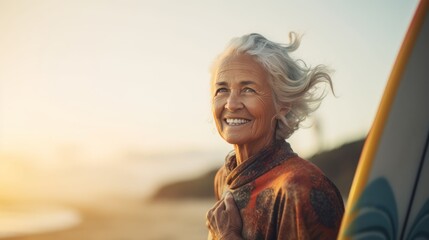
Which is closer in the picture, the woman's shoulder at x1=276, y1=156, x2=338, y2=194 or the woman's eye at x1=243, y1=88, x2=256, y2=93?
the woman's shoulder at x1=276, y1=156, x2=338, y2=194

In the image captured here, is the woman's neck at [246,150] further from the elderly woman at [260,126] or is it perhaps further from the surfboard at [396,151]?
the surfboard at [396,151]

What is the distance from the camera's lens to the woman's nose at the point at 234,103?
181cm

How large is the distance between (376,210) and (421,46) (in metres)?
0.41

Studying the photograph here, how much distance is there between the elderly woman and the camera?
1.70m

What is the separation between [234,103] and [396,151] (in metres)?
0.51

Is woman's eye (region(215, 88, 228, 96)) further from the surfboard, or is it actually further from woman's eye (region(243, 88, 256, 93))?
the surfboard

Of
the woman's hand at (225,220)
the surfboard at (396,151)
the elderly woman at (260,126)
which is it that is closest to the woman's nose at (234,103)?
the elderly woman at (260,126)

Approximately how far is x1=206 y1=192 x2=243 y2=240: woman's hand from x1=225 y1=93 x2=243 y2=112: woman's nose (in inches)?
10.0

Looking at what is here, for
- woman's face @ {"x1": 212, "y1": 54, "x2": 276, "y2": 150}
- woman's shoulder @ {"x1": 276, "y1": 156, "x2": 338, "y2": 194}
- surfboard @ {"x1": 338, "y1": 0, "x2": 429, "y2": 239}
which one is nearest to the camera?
surfboard @ {"x1": 338, "y1": 0, "x2": 429, "y2": 239}

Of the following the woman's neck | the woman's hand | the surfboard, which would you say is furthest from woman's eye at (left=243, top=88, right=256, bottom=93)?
the surfboard

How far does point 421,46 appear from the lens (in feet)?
4.86

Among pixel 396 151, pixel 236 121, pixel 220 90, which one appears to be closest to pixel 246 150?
pixel 236 121

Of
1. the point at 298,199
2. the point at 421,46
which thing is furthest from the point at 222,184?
the point at 421,46

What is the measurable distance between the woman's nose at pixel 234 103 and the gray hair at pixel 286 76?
105mm
